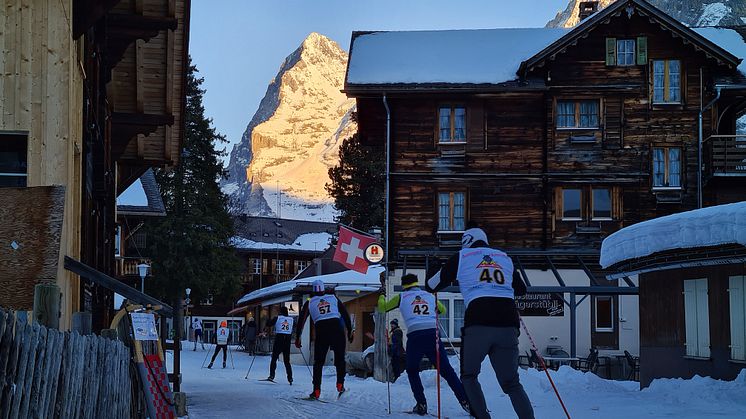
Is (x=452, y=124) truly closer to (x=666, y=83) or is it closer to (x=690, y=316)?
(x=666, y=83)

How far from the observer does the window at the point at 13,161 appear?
1227 centimetres

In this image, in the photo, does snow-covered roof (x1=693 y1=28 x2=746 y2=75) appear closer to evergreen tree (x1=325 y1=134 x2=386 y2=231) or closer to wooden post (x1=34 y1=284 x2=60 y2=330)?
evergreen tree (x1=325 y1=134 x2=386 y2=231)

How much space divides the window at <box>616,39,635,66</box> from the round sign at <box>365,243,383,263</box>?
1026cm

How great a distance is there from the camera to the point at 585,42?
37.2 metres

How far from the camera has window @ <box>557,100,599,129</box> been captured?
37.1 m

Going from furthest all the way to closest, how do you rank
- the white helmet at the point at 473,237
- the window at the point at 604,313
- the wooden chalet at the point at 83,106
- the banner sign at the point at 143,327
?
the window at the point at 604,313 → the wooden chalet at the point at 83,106 → the white helmet at the point at 473,237 → the banner sign at the point at 143,327

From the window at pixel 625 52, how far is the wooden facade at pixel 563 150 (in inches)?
6.5

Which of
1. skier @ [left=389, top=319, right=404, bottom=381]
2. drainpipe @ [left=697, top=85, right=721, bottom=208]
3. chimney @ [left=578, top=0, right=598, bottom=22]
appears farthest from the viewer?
chimney @ [left=578, top=0, right=598, bottom=22]

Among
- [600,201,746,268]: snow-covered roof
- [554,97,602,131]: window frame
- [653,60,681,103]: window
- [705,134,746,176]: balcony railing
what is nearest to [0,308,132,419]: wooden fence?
[600,201,746,268]: snow-covered roof

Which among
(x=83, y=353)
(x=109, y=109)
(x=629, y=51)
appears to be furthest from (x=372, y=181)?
(x=83, y=353)

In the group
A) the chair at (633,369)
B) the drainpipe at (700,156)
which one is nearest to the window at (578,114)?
the drainpipe at (700,156)

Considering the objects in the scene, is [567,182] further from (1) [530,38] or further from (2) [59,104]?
(2) [59,104]

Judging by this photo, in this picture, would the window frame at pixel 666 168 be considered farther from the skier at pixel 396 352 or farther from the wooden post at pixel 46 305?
the wooden post at pixel 46 305

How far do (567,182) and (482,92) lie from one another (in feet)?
13.2
